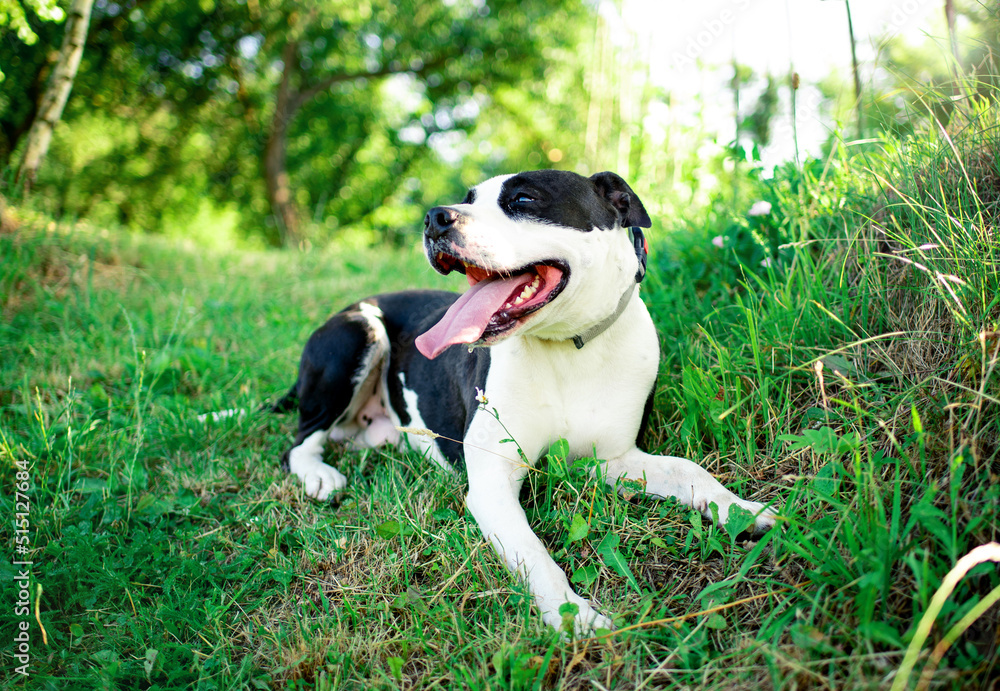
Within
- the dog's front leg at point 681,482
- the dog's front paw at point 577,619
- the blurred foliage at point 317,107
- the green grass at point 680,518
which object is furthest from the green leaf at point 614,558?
the blurred foliage at point 317,107

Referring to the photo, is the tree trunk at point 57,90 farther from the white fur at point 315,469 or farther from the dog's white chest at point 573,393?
the dog's white chest at point 573,393

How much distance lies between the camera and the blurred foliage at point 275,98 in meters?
12.6

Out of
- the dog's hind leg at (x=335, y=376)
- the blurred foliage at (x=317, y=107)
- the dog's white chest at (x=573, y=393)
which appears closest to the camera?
the dog's white chest at (x=573, y=393)

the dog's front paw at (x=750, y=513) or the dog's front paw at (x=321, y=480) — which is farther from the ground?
the dog's front paw at (x=750, y=513)

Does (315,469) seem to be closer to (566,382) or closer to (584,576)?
(566,382)

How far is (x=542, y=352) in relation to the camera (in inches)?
91.4

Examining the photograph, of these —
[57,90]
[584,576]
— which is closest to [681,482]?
[584,576]

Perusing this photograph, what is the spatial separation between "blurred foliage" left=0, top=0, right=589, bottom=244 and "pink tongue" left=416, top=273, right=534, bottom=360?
856cm

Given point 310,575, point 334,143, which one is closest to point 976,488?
point 310,575

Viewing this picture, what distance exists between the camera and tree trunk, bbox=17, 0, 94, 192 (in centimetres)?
504

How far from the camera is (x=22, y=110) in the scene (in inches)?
461

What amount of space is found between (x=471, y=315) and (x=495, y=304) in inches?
3.6

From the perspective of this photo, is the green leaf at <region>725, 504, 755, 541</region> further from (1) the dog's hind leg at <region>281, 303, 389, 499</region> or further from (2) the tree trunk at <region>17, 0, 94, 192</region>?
(2) the tree trunk at <region>17, 0, 94, 192</region>

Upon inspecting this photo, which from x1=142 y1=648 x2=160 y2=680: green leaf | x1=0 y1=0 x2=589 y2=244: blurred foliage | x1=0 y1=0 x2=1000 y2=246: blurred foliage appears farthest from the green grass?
x1=0 y1=0 x2=589 y2=244: blurred foliage
